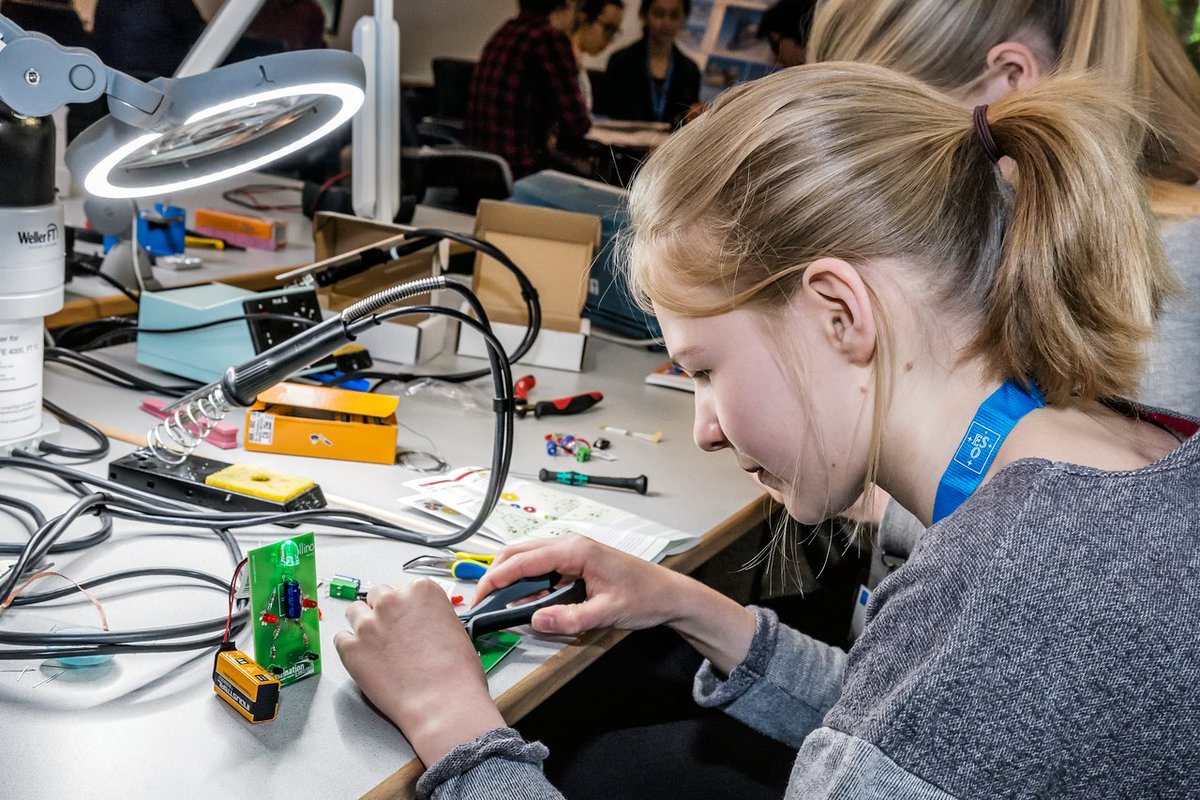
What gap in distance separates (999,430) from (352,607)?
513mm

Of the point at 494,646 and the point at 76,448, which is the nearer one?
the point at 494,646

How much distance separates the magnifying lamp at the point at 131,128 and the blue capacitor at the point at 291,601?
41cm

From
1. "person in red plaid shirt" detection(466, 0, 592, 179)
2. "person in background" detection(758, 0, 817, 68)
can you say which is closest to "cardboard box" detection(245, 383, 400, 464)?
"person in red plaid shirt" detection(466, 0, 592, 179)

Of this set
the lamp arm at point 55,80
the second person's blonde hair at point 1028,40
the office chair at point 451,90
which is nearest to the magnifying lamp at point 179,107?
the lamp arm at point 55,80

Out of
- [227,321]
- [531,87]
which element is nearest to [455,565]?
[227,321]

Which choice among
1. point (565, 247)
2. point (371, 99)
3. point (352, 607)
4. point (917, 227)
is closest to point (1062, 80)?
point (917, 227)

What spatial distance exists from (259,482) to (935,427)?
2.15ft

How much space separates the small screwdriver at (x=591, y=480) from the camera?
3.86ft

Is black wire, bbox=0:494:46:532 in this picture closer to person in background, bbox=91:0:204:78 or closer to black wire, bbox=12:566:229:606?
black wire, bbox=12:566:229:606

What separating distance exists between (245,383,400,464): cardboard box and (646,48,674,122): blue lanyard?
7.30 feet

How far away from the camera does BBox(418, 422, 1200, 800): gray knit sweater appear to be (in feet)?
1.90

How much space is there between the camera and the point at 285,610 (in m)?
0.72

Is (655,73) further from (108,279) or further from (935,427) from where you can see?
(935,427)

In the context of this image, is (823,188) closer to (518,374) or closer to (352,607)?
(352,607)
